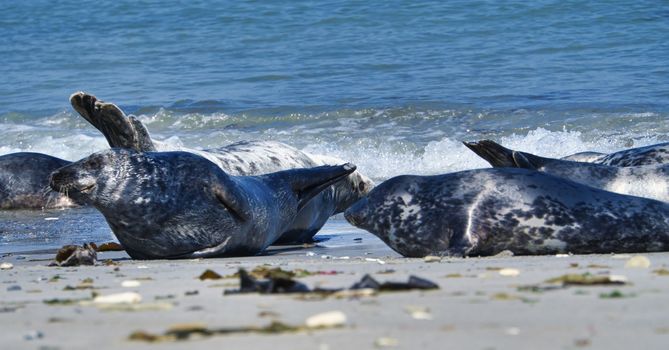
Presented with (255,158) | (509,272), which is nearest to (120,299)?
(509,272)

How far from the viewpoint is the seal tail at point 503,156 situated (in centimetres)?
779

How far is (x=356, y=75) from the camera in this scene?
67.9 feet

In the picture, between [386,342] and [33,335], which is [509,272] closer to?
[386,342]

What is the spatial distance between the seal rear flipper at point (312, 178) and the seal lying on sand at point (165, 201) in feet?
2.14

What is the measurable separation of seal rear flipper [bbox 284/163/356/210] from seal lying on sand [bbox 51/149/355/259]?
65 centimetres

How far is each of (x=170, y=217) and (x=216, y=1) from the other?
22271mm

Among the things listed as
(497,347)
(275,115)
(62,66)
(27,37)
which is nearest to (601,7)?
(275,115)

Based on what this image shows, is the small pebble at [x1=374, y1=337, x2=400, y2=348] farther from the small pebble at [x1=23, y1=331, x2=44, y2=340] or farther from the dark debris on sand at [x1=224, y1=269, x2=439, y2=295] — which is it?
the dark debris on sand at [x1=224, y1=269, x2=439, y2=295]

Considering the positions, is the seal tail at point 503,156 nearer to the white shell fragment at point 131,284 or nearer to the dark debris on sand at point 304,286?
the white shell fragment at point 131,284

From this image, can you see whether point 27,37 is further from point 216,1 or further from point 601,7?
point 601,7

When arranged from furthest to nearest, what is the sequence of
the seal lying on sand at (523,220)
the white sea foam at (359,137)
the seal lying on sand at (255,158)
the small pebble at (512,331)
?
the white sea foam at (359,137)
the seal lying on sand at (255,158)
the seal lying on sand at (523,220)
the small pebble at (512,331)

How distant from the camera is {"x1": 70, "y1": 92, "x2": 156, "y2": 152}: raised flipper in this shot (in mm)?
8703

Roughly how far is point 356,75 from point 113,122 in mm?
Answer: 12093

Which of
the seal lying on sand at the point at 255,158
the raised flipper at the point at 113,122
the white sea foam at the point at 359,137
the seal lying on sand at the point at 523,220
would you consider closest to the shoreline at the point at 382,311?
the seal lying on sand at the point at 523,220
